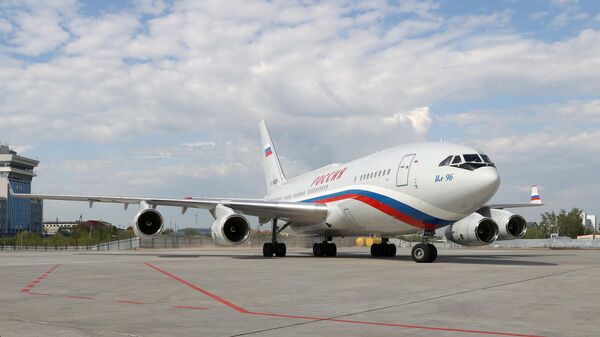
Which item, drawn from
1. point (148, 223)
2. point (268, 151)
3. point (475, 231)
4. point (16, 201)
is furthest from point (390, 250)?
point (16, 201)

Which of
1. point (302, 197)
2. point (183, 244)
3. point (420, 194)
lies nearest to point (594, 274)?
point (420, 194)

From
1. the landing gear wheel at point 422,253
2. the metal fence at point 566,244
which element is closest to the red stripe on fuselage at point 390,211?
the landing gear wheel at point 422,253

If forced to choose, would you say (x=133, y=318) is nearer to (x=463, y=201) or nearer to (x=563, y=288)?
(x=563, y=288)

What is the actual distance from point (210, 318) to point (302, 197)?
2309cm

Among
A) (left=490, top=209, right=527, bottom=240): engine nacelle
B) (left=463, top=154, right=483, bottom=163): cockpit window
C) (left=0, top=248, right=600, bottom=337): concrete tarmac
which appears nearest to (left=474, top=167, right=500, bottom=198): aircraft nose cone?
(left=463, top=154, right=483, bottom=163): cockpit window

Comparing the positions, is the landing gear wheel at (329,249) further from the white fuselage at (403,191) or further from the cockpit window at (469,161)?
the cockpit window at (469,161)

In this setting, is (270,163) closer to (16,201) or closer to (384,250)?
(384,250)

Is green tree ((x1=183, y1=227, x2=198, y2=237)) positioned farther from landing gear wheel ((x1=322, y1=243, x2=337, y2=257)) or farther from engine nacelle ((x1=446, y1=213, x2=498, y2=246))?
engine nacelle ((x1=446, y1=213, x2=498, y2=246))

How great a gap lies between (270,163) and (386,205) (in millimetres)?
18694

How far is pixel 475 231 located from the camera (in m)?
22.8

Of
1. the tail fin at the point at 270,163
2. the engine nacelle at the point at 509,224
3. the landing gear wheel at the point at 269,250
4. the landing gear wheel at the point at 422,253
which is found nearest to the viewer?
the landing gear wheel at the point at 422,253

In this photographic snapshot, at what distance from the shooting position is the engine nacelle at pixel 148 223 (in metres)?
26.8

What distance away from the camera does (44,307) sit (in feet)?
30.0

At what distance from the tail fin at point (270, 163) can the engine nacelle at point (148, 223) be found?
12.3m
